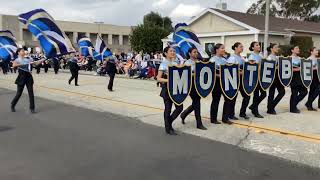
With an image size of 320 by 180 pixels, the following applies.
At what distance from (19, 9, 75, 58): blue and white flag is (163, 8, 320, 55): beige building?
19.7 metres

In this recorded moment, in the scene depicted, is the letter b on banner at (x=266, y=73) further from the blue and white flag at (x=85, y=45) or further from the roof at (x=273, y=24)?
the roof at (x=273, y=24)

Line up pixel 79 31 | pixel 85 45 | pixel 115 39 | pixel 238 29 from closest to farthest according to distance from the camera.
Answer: pixel 85 45 < pixel 238 29 < pixel 79 31 < pixel 115 39

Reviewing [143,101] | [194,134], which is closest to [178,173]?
[194,134]

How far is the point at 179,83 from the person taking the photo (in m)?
8.44

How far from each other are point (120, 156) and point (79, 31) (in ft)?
246

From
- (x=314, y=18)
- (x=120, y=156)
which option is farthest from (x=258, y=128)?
(x=314, y=18)

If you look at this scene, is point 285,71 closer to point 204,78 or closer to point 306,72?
point 306,72

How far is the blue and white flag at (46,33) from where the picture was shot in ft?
43.4

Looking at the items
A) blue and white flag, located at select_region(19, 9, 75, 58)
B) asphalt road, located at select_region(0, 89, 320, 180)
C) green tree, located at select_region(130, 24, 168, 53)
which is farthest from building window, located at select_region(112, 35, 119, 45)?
asphalt road, located at select_region(0, 89, 320, 180)

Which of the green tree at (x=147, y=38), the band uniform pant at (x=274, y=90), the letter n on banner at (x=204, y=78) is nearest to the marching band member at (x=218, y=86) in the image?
the letter n on banner at (x=204, y=78)

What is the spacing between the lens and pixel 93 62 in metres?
34.9

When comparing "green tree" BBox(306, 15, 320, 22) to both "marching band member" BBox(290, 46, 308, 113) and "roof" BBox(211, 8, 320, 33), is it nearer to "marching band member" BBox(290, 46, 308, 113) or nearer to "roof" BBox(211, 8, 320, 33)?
"roof" BBox(211, 8, 320, 33)

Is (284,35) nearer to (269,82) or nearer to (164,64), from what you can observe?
(269,82)

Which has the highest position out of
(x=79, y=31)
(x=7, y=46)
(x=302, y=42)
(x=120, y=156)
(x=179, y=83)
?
(x=79, y=31)
